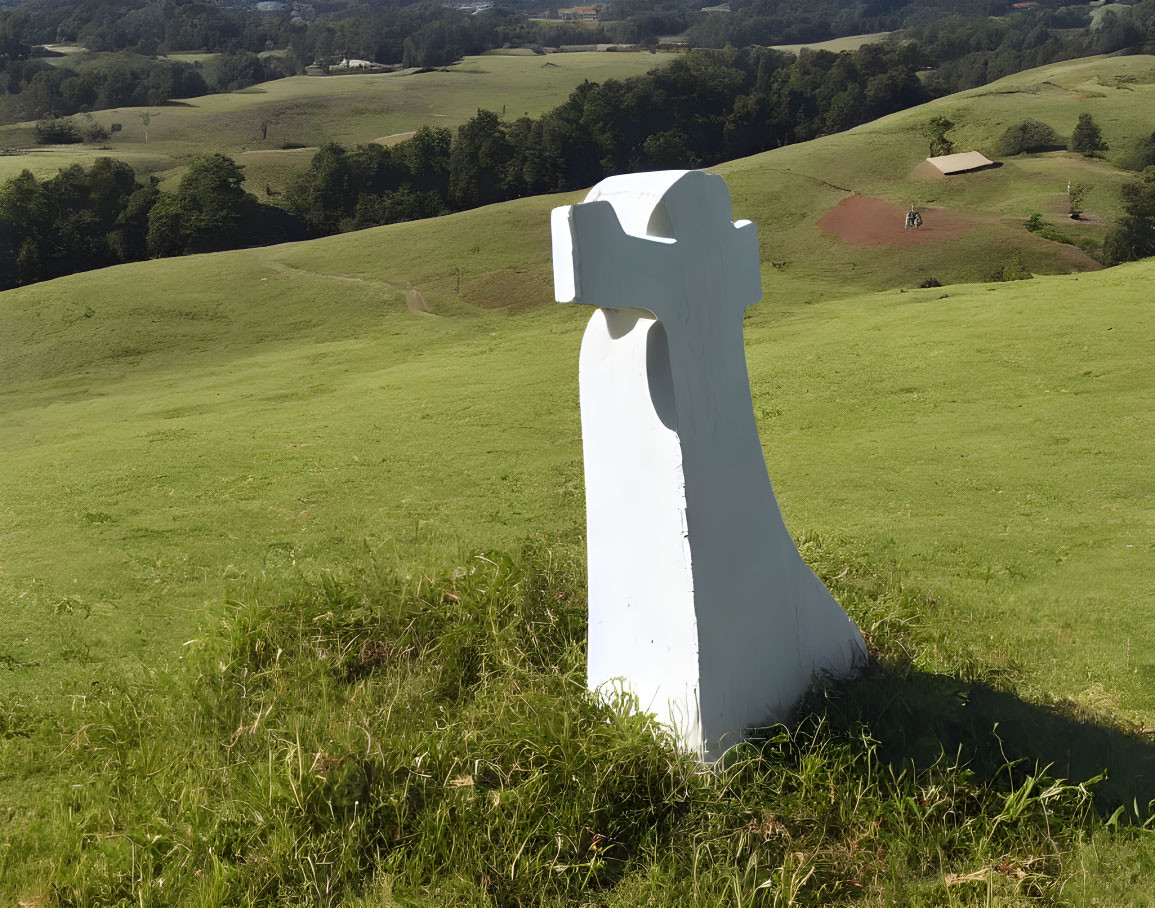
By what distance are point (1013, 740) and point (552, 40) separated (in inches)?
4306

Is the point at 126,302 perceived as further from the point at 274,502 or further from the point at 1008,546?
the point at 1008,546

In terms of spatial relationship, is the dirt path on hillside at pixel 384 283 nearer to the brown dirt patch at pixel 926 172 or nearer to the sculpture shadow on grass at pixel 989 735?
the brown dirt patch at pixel 926 172

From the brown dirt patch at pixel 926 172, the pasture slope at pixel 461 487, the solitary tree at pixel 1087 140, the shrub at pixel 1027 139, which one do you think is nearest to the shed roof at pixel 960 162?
the brown dirt patch at pixel 926 172

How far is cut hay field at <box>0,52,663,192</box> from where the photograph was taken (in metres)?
53.7

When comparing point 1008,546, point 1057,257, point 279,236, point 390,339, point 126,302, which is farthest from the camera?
point 279,236

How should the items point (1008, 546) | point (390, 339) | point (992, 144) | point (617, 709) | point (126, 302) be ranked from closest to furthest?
1. point (617, 709)
2. point (1008, 546)
3. point (390, 339)
4. point (126, 302)
5. point (992, 144)

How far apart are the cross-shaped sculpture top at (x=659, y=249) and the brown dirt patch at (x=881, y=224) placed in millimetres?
21743

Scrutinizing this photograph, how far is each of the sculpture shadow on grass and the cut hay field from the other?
45.9 metres

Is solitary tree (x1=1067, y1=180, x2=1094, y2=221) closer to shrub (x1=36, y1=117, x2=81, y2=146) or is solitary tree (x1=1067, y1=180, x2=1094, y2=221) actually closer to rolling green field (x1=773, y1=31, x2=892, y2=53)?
shrub (x1=36, y1=117, x2=81, y2=146)

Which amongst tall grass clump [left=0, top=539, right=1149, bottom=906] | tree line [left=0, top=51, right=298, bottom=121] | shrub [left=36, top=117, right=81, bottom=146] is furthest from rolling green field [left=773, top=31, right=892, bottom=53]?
tall grass clump [left=0, top=539, right=1149, bottom=906]

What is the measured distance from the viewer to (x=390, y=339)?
1973 cm

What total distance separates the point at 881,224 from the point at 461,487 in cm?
1963

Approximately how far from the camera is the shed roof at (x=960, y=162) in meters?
29.1

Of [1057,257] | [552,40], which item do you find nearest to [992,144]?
[1057,257]
